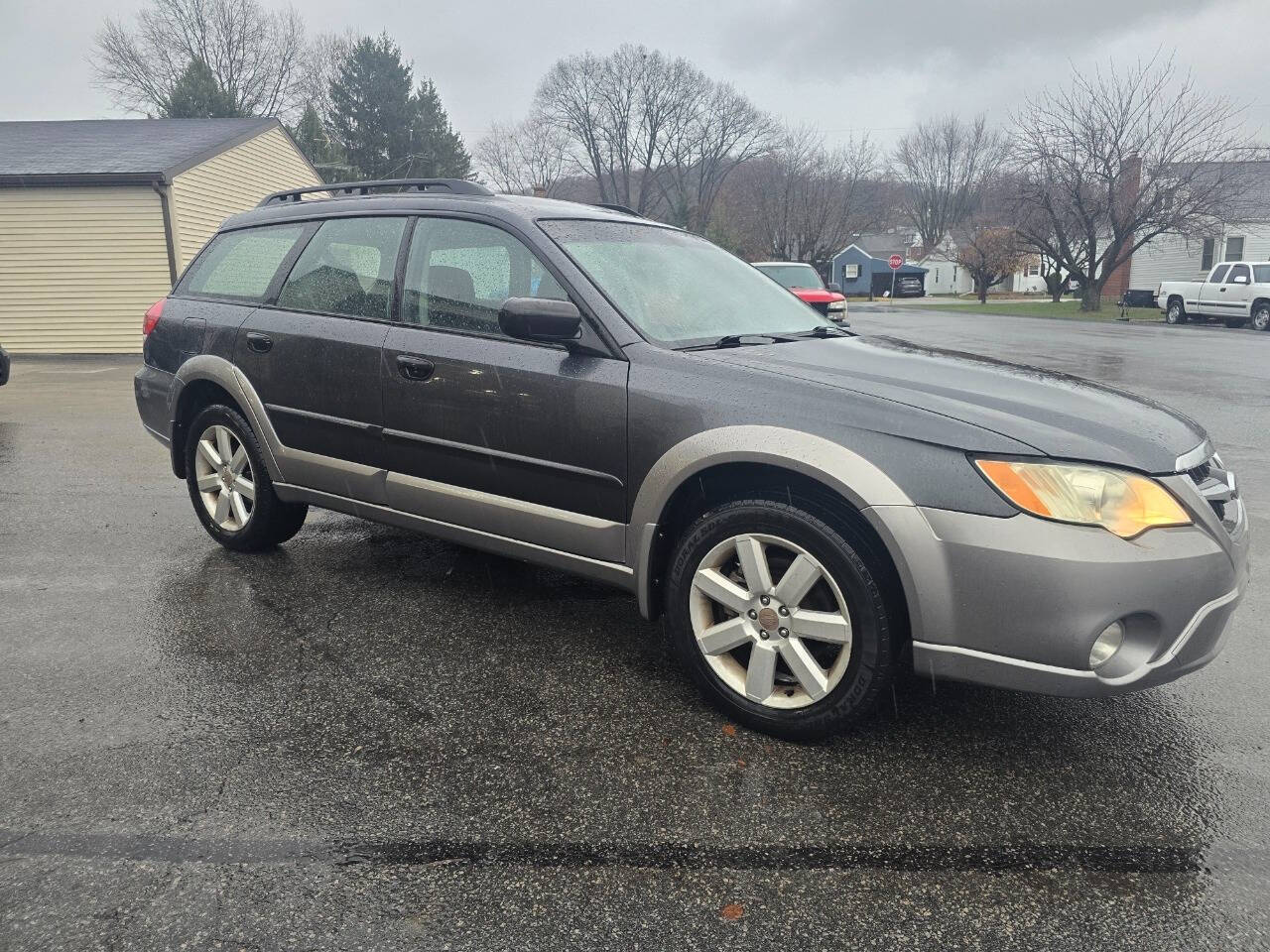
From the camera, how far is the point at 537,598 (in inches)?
166

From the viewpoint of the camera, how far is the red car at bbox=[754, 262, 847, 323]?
15.3m

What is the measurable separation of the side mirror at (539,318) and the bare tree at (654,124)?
62.9 meters

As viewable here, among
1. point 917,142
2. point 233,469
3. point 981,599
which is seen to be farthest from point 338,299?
point 917,142

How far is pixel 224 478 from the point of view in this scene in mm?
4734

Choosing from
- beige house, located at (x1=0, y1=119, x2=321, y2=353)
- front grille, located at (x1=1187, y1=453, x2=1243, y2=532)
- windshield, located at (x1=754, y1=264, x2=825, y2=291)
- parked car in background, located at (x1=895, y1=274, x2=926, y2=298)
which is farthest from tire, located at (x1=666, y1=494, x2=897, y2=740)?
parked car in background, located at (x1=895, y1=274, x2=926, y2=298)

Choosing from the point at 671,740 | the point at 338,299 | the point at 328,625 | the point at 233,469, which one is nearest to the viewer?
the point at 671,740

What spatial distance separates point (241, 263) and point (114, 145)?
→ 17840 millimetres

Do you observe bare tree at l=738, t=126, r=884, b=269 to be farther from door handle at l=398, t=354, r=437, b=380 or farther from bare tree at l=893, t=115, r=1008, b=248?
door handle at l=398, t=354, r=437, b=380

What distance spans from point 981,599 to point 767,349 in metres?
1.20

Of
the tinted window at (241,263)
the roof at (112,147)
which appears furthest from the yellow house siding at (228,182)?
the tinted window at (241,263)

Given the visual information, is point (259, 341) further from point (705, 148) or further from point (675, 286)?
point (705, 148)

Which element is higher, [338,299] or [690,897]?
[338,299]

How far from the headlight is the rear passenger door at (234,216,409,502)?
2505mm

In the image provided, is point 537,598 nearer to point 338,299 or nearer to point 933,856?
point 338,299
